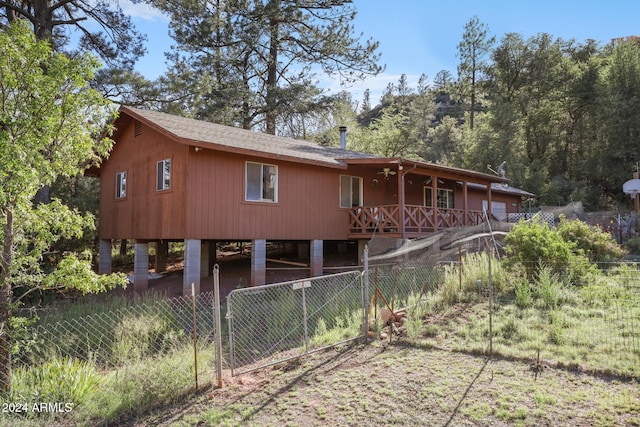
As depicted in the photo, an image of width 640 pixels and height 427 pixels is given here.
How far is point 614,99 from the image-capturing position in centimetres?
2825

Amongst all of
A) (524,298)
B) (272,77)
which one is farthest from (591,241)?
(272,77)

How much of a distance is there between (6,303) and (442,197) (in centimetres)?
1766

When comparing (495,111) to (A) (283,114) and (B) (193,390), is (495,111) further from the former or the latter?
(B) (193,390)

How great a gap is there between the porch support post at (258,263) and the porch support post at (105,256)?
7.59m

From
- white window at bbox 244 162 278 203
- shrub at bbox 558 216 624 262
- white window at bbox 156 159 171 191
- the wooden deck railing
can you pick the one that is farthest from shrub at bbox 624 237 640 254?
white window at bbox 156 159 171 191

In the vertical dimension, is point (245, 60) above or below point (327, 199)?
above

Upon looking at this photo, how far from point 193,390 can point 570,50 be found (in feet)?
134

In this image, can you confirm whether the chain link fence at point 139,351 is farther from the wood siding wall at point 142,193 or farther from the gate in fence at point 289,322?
the wood siding wall at point 142,193

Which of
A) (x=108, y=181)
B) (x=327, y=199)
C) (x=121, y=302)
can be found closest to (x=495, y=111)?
(x=327, y=199)

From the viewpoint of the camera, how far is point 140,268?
45.4ft

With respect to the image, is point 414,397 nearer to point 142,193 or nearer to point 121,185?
point 142,193

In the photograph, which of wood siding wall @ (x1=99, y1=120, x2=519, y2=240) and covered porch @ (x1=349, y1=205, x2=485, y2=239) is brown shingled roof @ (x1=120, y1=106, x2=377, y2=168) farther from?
covered porch @ (x1=349, y1=205, x2=485, y2=239)

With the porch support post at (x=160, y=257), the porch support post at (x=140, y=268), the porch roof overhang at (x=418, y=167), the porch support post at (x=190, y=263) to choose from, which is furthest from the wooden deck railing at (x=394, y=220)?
the porch support post at (x=160, y=257)

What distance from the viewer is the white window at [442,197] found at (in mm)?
19312
